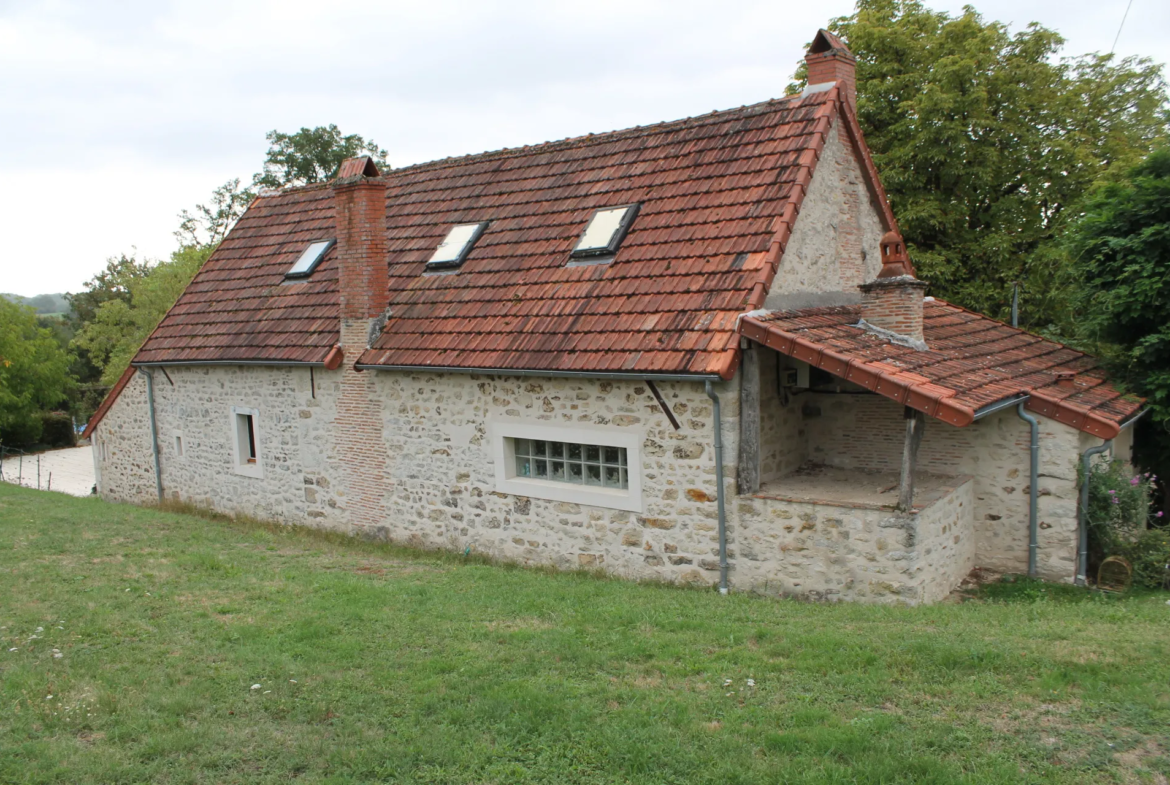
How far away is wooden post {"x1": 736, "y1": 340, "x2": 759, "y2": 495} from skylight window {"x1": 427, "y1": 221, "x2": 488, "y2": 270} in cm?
540

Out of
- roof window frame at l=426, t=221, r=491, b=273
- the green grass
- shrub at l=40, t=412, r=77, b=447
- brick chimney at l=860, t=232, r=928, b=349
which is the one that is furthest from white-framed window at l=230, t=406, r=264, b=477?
shrub at l=40, t=412, r=77, b=447

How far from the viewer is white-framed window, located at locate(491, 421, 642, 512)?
9.49 metres

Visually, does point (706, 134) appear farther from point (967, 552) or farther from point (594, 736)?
point (594, 736)

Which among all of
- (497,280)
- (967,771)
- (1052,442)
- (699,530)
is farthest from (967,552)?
(497,280)

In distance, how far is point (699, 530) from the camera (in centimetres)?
901

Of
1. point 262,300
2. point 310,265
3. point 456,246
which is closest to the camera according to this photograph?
point 456,246

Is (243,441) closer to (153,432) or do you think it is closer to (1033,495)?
(153,432)

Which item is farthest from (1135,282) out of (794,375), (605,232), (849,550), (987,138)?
(987,138)

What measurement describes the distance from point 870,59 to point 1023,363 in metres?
12.2

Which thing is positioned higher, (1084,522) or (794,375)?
(794,375)

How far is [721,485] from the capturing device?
8.74 metres

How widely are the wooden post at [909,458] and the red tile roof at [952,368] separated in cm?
33

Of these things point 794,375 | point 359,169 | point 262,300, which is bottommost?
point 794,375

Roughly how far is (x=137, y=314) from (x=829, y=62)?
129 feet
